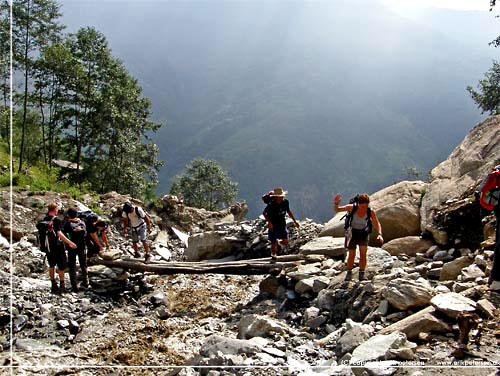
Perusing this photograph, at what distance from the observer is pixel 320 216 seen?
18838cm

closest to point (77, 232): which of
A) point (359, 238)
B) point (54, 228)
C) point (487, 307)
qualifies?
point (54, 228)

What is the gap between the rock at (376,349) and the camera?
537 centimetres

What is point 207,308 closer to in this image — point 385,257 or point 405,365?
point 385,257

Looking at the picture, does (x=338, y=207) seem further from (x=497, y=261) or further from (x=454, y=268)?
(x=497, y=261)

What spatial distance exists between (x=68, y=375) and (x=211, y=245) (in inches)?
321

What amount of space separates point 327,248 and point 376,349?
19.5ft

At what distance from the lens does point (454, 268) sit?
8266mm

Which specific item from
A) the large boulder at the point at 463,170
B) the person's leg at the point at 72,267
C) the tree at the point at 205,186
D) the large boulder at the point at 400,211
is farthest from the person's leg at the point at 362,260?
the tree at the point at 205,186

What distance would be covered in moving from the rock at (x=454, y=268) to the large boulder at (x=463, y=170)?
2.20 meters

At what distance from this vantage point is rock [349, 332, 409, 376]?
5.37 meters

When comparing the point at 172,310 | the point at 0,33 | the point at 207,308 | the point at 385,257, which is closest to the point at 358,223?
the point at 385,257

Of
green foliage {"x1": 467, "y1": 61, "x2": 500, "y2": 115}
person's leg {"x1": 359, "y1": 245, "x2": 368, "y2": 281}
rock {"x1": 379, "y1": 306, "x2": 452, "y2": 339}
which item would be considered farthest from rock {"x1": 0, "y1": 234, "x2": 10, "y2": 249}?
green foliage {"x1": 467, "y1": 61, "x2": 500, "y2": 115}

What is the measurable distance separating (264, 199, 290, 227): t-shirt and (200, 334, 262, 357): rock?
452 cm

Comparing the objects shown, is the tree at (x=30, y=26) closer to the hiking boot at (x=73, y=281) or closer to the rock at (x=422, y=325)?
the hiking boot at (x=73, y=281)
